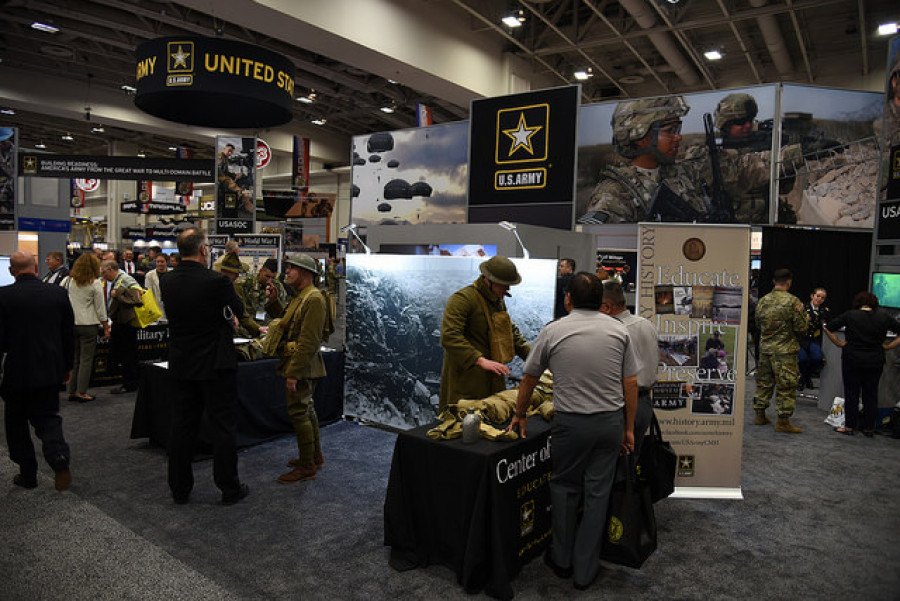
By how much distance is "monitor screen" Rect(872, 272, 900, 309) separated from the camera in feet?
19.8

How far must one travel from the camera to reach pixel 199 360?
3.50 m

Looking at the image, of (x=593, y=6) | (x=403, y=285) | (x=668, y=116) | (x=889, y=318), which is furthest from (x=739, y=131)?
(x=403, y=285)

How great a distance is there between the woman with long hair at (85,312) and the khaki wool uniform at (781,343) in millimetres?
6523

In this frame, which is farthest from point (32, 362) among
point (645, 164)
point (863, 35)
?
point (863, 35)

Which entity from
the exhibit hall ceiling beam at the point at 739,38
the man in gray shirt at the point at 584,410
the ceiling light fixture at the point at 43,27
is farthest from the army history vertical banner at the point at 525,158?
the ceiling light fixture at the point at 43,27

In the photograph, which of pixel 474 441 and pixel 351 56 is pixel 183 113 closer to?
pixel 351 56

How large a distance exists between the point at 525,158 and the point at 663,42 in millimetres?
6811

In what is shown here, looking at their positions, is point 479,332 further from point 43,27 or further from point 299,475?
point 43,27

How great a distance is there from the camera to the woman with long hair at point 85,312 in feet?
19.1

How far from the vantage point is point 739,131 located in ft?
23.4

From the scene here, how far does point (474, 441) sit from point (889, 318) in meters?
4.85

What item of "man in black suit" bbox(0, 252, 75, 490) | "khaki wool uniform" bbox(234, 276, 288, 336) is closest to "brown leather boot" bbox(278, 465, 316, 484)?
"man in black suit" bbox(0, 252, 75, 490)

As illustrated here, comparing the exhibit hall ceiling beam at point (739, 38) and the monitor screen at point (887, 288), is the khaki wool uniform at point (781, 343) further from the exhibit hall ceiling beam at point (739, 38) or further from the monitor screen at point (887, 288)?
the exhibit hall ceiling beam at point (739, 38)

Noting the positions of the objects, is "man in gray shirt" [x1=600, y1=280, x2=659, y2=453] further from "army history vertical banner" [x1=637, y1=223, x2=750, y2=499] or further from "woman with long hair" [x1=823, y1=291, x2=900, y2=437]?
"woman with long hair" [x1=823, y1=291, x2=900, y2=437]
